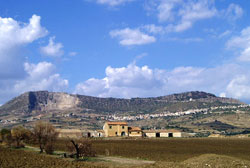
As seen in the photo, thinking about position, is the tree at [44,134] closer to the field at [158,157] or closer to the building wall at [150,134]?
the field at [158,157]

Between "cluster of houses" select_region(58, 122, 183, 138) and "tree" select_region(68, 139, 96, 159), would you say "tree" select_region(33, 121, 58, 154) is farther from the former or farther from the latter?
"cluster of houses" select_region(58, 122, 183, 138)

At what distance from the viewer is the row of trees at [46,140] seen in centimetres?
4397

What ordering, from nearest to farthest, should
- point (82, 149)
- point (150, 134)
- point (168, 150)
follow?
1. point (82, 149)
2. point (168, 150)
3. point (150, 134)

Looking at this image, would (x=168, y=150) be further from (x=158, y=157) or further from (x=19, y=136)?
(x=19, y=136)

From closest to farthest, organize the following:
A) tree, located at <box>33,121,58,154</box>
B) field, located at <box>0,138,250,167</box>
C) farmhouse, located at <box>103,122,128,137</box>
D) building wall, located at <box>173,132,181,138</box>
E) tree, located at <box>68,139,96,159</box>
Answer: field, located at <box>0,138,250,167</box>
tree, located at <box>68,139,96,159</box>
tree, located at <box>33,121,58,154</box>
farmhouse, located at <box>103,122,128,137</box>
building wall, located at <box>173,132,181,138</box>

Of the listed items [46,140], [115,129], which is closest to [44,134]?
[46,140]

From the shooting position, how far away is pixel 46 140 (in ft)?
174

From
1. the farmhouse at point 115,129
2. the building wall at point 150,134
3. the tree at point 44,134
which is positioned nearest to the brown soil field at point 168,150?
the tree at point 44,134

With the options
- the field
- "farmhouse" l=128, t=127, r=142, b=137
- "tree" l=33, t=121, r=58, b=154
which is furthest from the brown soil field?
"farmhouse" l=128, t=127, r=142, b=137

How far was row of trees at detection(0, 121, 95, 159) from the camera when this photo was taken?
43969 millimetres

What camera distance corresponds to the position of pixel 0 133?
7819 cm

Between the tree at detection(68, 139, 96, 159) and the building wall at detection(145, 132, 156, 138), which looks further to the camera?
the building wall at detection(145, 132, 156, 138)

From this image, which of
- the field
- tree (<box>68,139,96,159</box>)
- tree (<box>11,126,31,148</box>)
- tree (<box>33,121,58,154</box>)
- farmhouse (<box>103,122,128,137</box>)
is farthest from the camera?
farmhouse (<box>103,122,128,137</box>)

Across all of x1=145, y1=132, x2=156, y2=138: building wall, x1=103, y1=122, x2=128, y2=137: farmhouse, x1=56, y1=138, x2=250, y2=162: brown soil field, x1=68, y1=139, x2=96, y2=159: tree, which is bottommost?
x1=56, y1=138, x2=250, y2=162: brown soil field
